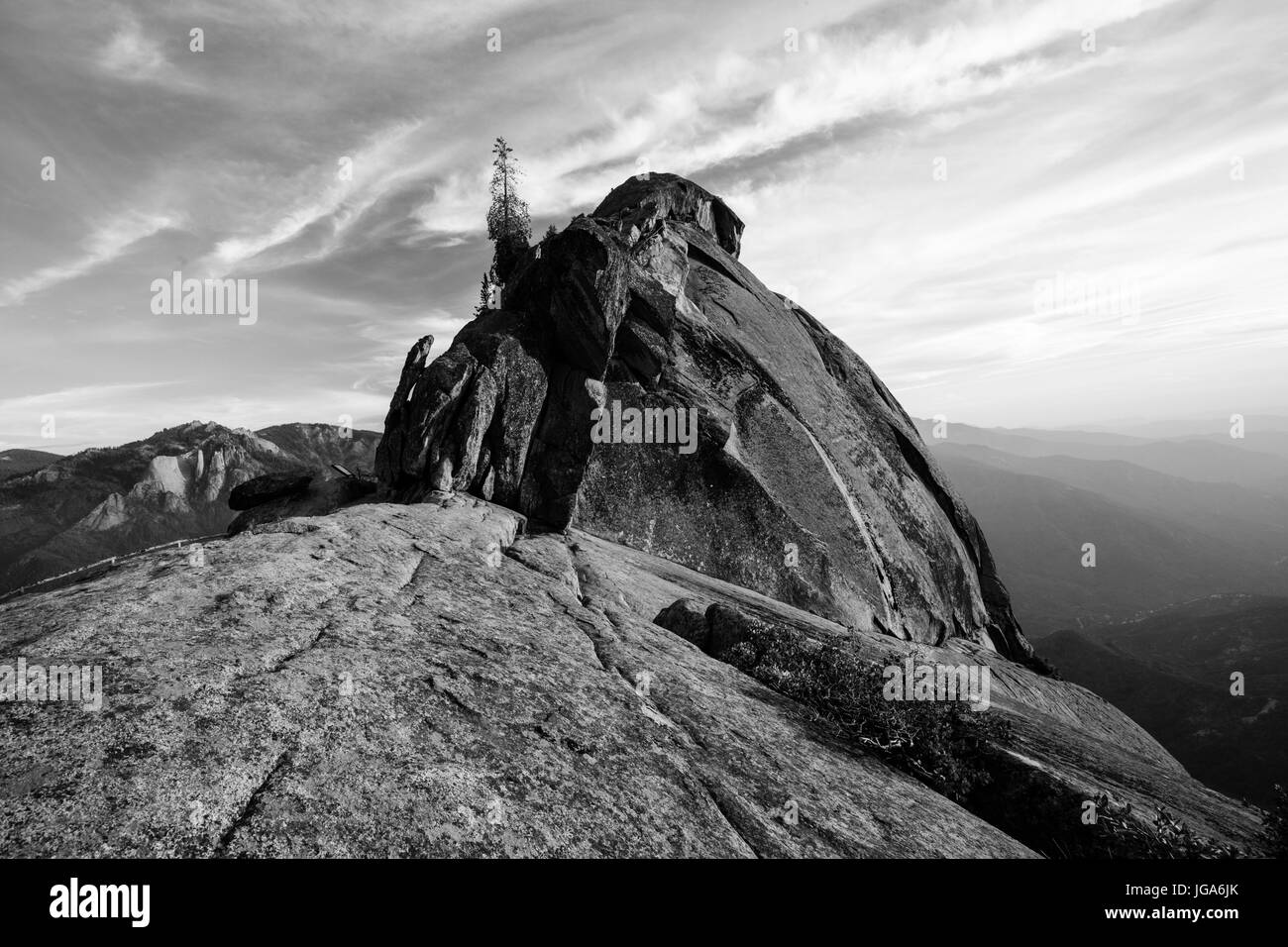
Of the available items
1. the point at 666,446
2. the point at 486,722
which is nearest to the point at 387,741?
the point at 486,722

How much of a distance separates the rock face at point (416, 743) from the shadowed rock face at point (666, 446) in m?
15.9

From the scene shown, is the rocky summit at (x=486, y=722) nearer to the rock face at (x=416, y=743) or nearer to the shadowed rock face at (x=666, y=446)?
the rock face at (x=416, y=743)

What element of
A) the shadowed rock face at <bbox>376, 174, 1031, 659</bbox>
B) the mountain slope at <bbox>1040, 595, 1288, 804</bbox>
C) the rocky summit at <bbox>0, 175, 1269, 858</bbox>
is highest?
the shadowed rock face at <bbox>376, 174, 1031, 659</bbox>

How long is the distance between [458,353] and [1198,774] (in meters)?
155

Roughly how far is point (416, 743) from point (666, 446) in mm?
26641

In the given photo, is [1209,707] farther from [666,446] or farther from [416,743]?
[416,743]

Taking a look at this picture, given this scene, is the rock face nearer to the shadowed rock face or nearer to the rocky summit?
the rocky summit

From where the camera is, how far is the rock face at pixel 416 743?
6.55 m

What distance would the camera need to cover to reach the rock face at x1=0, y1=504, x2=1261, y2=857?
6.55 m

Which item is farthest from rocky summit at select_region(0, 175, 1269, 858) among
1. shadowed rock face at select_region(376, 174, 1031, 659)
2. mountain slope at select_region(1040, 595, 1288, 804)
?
mountain slope at select_region(1040, 595, 1288, 804)

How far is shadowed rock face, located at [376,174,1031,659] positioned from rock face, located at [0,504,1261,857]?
15.9m
